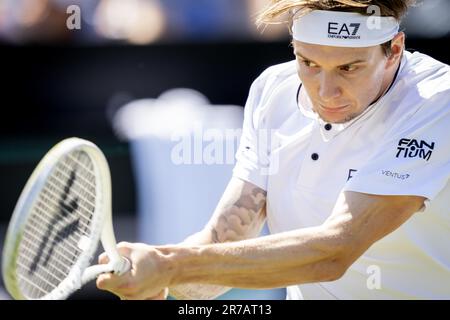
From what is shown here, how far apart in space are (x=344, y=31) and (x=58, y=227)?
39.5 inches

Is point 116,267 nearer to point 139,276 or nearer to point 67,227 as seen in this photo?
point 139,276

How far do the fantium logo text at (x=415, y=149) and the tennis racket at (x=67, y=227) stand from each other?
850 millimetres

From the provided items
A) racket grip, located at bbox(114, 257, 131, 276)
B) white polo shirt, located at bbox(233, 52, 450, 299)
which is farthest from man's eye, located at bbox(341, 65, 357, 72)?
racket grip, located at bbox(114, 257, 131, 276)

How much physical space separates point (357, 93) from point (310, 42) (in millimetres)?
204

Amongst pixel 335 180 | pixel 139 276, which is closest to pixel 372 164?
pixel 335 180

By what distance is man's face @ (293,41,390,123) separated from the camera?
289 centimetres

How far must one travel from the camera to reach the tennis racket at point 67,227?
2.66 meters

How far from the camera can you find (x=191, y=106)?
5184 mm

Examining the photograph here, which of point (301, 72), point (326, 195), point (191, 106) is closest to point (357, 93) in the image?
point (301, 72)

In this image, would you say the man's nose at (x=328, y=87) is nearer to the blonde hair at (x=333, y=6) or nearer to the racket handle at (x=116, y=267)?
the blonde hair at (x=333, y=6)

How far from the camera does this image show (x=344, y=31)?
2.90 m

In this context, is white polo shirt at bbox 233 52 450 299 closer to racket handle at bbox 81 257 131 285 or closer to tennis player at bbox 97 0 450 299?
tennis player at bbox 97 0 450 299

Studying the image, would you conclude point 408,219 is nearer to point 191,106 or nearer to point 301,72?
point 301,72

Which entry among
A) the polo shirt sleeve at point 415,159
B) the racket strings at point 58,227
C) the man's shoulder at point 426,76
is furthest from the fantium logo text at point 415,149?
the racket strings at point 58,227
